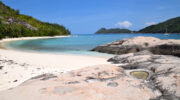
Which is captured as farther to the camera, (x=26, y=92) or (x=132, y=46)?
(x=132, y=46)

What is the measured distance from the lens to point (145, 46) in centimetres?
1052

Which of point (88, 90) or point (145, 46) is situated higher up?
point (145, 46)

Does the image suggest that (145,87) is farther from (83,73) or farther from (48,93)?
(48,93)

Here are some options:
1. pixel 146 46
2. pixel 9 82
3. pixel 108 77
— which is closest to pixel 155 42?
pixel 146 46

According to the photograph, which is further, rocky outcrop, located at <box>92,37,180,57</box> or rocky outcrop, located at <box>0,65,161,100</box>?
rocky outcrop, located at <box>92,37,180,57</box>

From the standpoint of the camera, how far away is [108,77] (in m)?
3.24

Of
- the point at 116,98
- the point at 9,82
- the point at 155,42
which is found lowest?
the point at 9,82

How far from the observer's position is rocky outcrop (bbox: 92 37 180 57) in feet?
29.6

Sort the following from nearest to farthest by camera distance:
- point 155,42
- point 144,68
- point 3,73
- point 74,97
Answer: point 74,97 → point 144,68 → point 3,73 → point 155,42

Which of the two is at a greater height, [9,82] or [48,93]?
[48,93]

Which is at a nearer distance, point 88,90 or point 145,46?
point 88,90

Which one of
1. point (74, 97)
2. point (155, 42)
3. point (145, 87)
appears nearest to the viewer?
point (74, 97)

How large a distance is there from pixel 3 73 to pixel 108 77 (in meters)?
4.38

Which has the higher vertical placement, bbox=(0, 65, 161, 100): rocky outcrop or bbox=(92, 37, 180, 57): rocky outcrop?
bbox=(92, 37, 180, 57): rocky outcrop
